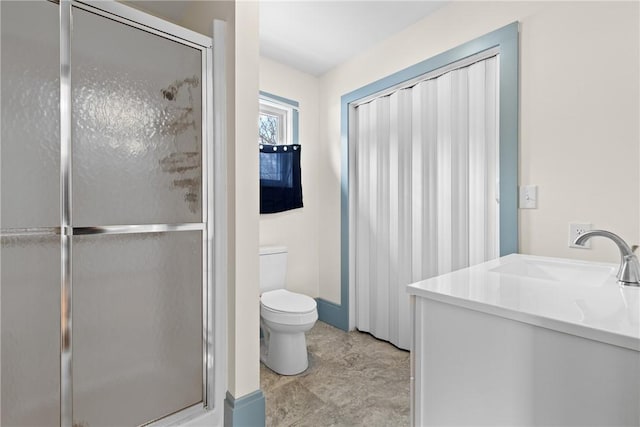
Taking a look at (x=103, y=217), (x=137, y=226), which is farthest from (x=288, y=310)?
(x=103, y=217)

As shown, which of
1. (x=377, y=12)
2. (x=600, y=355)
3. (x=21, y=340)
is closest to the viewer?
(x=600, y=355)

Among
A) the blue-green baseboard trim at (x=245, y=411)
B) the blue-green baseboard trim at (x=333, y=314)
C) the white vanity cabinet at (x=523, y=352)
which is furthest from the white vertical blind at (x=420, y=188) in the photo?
the blue-green baseboard trim at (x=245, y=411)

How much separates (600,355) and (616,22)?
1474mm

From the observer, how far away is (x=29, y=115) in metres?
1.08

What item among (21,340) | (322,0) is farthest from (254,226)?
(322,0)

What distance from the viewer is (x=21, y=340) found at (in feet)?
3.60

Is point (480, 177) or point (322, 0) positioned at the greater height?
point (322, 0)

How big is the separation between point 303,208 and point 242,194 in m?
1.39

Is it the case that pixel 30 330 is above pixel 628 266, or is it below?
below

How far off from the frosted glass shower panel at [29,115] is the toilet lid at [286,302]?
125 centimetres

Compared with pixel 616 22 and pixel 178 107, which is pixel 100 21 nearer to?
pixel 178 107

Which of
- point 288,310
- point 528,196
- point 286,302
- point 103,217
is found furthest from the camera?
point 286,302

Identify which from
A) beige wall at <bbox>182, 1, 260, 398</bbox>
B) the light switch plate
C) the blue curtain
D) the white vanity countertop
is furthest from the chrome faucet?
the blue curtain

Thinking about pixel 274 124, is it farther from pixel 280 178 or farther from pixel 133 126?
pixel 133 126
